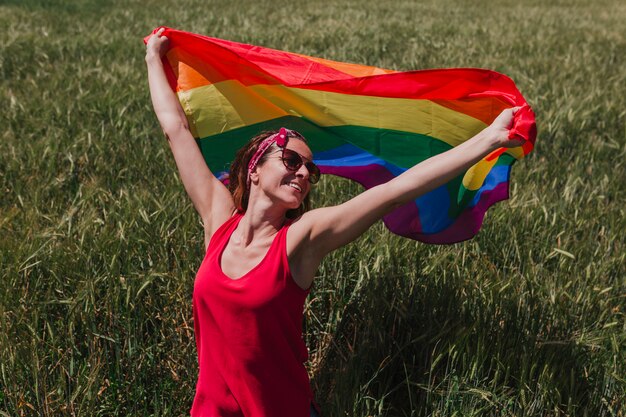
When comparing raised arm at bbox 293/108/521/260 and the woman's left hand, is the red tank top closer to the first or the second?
raised arm at bbox 293/108/521/260

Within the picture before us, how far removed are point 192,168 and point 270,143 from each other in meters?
0.34

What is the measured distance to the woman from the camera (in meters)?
2.04

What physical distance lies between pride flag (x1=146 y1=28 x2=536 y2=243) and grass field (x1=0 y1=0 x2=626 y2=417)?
42 centimetres

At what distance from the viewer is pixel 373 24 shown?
1262 centimetres

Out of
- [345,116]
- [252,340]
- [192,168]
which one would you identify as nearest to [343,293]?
[345,116]

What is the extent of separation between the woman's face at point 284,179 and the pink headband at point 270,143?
20 mm

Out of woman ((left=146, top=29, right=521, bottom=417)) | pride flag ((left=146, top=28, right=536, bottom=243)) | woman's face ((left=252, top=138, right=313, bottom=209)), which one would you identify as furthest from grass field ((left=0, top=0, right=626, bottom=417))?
woman's face ((left=252, top=138, right=313, bottom=209))

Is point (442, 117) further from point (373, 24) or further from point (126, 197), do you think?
point (373, 24)

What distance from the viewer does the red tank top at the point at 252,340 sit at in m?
2.04

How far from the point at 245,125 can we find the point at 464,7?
56.7 ft

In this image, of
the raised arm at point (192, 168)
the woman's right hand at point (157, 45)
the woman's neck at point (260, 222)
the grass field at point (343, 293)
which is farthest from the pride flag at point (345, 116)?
the woman's neck at point (260, 222)

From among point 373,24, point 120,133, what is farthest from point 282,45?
point 120,133

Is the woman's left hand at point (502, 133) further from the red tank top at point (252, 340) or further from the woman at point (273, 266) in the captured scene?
the red tank top at point (252, 340)

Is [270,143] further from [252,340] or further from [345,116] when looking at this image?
[345,116]
